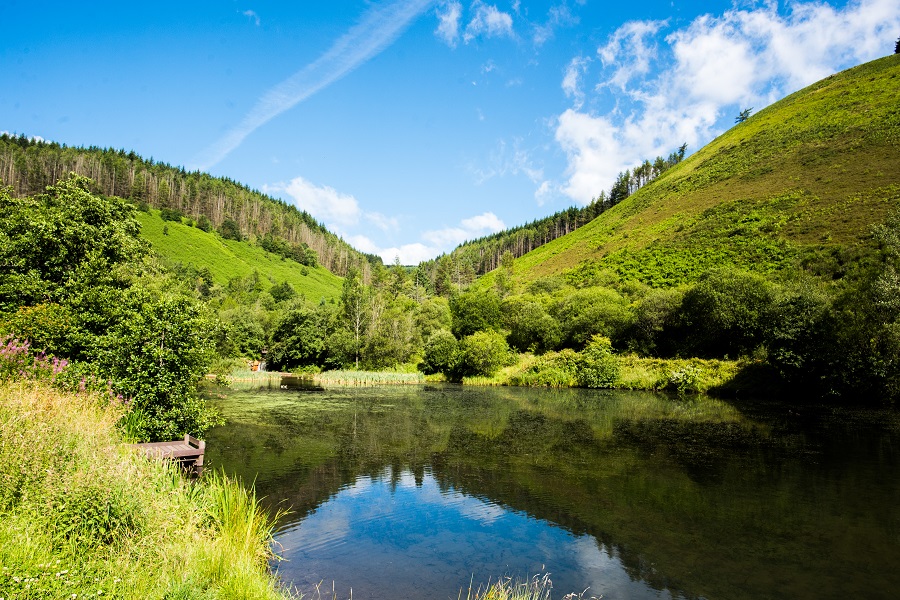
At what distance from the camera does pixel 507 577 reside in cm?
855

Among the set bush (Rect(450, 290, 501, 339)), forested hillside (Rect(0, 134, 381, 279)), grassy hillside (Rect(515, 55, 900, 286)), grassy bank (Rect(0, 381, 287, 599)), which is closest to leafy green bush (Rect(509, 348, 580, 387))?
bush (Rect(450, 290, 501, 339))

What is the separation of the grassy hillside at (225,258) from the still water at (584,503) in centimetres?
9489

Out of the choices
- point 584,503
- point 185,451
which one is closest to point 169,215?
point 185,451

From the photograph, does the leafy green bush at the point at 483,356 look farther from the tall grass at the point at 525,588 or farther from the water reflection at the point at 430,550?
the tall grass at the point at 525,588

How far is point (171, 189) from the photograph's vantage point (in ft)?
471

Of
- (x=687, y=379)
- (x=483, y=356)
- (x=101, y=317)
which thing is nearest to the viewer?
(x=101, y=317)

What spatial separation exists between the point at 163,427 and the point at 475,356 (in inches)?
1659

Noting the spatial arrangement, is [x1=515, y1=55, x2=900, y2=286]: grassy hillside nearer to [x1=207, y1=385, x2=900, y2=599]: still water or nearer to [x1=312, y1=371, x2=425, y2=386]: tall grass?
[x1=312, y1=371, x2=425, y2=386]: tall grass

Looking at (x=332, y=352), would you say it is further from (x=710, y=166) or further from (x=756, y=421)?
(x=710, y=166)

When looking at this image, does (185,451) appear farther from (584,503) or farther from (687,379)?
(687,379)

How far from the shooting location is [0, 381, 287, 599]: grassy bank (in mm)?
5043

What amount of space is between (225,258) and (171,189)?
42483mm

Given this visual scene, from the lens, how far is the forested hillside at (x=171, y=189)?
4715 inches

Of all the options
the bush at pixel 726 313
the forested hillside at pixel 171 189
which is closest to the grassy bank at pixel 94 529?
the bush at pixel 726 313
